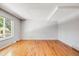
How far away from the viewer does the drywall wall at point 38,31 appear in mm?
9469

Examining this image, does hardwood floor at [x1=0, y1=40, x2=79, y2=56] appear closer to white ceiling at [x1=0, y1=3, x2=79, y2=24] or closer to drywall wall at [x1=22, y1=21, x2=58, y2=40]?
white ceiling at [x1=0, y1=3, x2=79, y2=24]

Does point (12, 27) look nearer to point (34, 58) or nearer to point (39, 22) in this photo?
point (39, 22)

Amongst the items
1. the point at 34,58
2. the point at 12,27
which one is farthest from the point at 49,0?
the point at 12,27

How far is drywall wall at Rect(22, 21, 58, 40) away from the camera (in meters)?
9.47

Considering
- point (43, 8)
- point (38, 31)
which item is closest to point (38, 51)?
point (43, 8)

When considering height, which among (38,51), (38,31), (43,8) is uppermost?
(43,8)

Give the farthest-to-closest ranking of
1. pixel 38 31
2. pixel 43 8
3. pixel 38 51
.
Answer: pixel 38 31 < pixel 43 8 < pixel 38 51

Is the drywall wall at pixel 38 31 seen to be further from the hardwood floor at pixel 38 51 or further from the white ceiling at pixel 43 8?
the hardwood floor at pixel 38 51

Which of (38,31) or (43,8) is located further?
(38,31)

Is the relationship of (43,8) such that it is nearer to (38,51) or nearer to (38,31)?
(38,51)

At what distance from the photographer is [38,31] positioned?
9508 millimetres

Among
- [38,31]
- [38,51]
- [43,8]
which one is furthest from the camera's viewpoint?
[38,31]

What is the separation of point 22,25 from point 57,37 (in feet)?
10.3

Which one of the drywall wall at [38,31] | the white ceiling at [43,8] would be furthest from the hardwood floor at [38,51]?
the drywall wall at [38,31]
